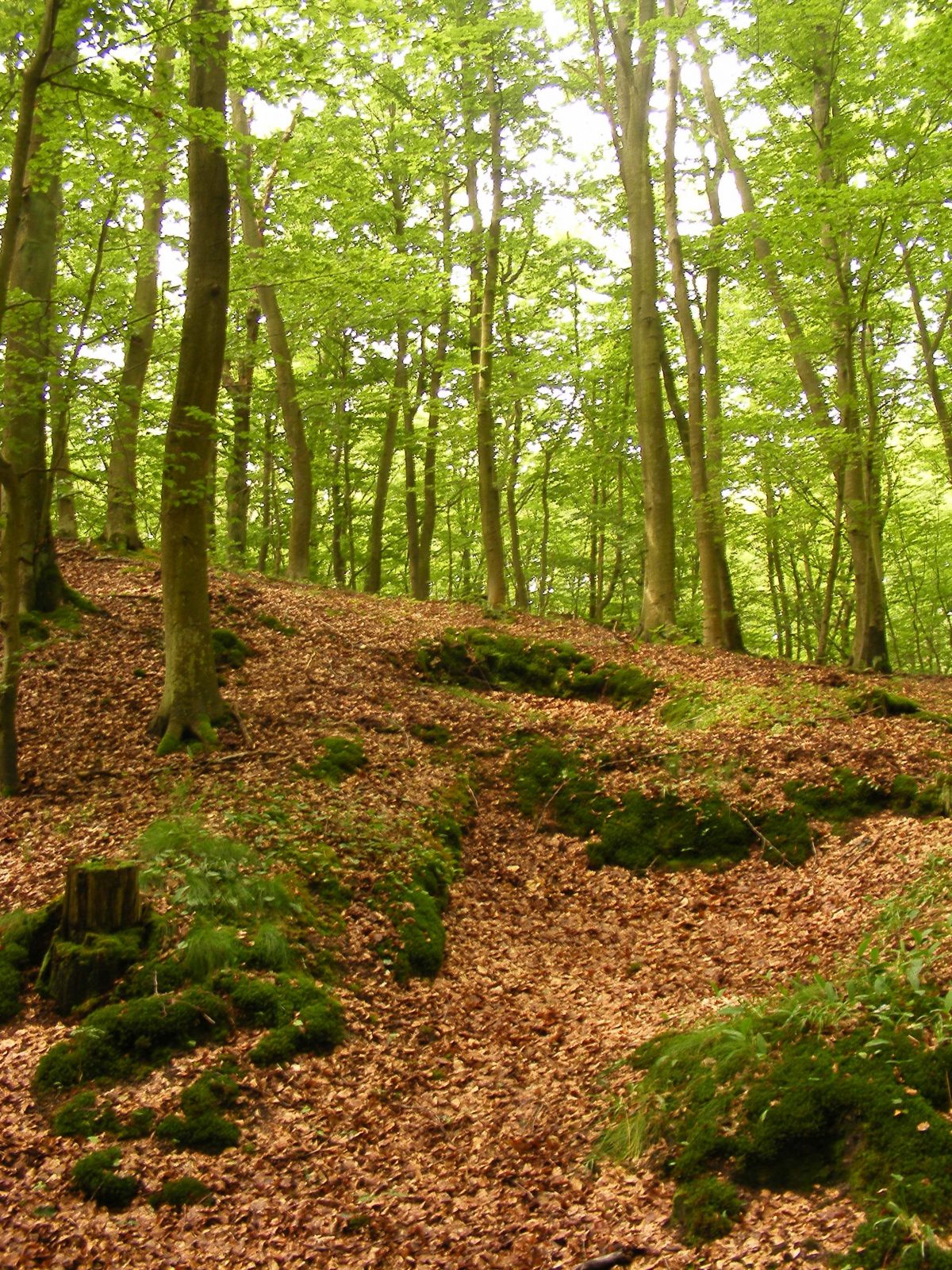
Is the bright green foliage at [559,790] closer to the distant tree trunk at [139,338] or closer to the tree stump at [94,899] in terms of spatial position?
the tree stump at [94,899]

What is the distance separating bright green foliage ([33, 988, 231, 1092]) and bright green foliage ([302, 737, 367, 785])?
134 inches

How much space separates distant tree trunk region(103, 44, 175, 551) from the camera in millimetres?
8317

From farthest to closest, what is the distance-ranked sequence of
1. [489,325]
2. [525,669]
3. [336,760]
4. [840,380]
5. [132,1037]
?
[489,325] < [840,380] < [525,669] < [336,760] < [132,1037]

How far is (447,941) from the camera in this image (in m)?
7.16

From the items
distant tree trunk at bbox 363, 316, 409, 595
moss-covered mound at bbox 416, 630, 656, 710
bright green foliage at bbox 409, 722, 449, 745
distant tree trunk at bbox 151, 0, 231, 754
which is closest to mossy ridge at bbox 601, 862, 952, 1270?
bright green foliage at bbox 409, 722, 449, 745

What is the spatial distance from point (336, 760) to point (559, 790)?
249 cm

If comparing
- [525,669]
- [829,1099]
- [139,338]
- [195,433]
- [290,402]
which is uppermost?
[290,402]

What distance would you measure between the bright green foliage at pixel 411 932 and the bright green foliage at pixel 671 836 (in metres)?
2.23

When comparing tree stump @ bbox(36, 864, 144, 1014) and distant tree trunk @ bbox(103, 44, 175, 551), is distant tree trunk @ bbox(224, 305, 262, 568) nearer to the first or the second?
distant tree trunk @ bbox(103, 44, 175, 551)

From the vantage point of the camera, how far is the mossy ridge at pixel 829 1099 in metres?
3.61

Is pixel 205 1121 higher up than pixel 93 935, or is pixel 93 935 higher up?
pixel 93 935

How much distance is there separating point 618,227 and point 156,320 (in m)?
9.61

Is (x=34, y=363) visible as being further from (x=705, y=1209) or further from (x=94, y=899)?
(x=705, y=1209)

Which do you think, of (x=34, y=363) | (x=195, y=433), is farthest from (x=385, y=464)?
(x=34, y=363)
